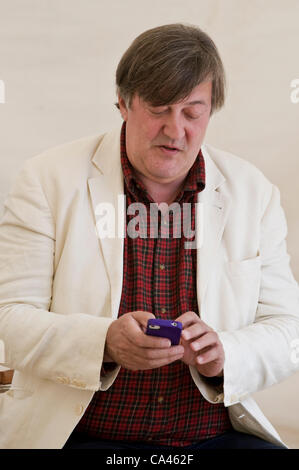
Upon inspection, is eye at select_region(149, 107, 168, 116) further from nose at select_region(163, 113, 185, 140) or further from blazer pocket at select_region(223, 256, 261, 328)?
blazer pocket at select_region(223, 256, 261, 328)

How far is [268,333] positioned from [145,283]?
31 cm

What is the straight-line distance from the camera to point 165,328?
1.36 m

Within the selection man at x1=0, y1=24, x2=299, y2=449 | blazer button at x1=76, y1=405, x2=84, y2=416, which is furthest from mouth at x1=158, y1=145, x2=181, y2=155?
blazer button at x1=76, y1=405, x2=84, y2=416

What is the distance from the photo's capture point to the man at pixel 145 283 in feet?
5.10

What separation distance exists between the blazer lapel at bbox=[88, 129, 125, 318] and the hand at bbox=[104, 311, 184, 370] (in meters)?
0.12

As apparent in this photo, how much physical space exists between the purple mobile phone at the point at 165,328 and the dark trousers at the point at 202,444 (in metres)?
0.31

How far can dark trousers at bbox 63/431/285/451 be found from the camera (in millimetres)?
1537

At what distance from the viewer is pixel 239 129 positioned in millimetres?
2674

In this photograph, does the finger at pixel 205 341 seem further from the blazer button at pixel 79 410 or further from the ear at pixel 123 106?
the ear at pixel 123 106

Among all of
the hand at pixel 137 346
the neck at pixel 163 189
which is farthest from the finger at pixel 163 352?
the neck at pixel 163 189

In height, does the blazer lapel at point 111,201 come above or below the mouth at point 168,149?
below

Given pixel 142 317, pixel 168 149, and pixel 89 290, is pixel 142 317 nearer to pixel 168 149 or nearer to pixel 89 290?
pixel 89 290

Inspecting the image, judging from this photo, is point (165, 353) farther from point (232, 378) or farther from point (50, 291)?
point (50, 291)

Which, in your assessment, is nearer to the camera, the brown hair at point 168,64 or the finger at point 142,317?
the finger at point 142,317
